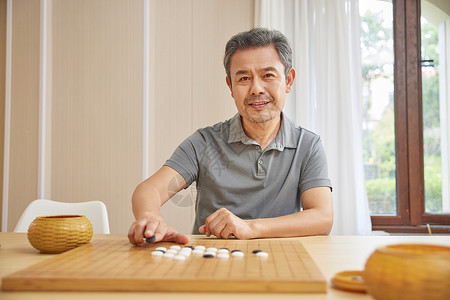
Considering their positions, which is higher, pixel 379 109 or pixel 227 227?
pixel 379 109

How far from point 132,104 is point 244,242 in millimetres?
2343

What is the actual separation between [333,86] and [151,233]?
93.2 inches

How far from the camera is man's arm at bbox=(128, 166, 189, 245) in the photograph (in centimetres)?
112

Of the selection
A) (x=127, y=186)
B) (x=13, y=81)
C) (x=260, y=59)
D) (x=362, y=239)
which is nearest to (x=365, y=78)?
(x=260, y=59)

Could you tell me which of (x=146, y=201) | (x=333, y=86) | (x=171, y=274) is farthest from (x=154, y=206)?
(x=333, y=86)

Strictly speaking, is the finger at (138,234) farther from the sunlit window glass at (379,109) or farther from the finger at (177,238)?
the sunlit window glass at (379,109)

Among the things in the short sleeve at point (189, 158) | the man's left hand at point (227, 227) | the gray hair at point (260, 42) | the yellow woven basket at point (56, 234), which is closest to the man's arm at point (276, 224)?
the man's left hand at point (227, 227)

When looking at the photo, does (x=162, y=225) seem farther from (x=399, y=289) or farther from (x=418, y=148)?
(x=418, y=148)

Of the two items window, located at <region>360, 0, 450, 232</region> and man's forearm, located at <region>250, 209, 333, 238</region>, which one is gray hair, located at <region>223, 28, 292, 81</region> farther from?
window, located at <region>360, 0, 450, 232</region>

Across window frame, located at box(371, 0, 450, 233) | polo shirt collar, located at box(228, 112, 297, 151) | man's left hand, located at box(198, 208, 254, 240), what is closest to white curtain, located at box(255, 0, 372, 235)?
window frame, located at box(371, 0, 450, 233)

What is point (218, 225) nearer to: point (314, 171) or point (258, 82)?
point (314, 171)

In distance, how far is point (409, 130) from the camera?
3180 mm

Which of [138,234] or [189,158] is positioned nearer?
[138,234]

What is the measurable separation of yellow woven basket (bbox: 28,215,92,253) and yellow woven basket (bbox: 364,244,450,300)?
2.59 ft
